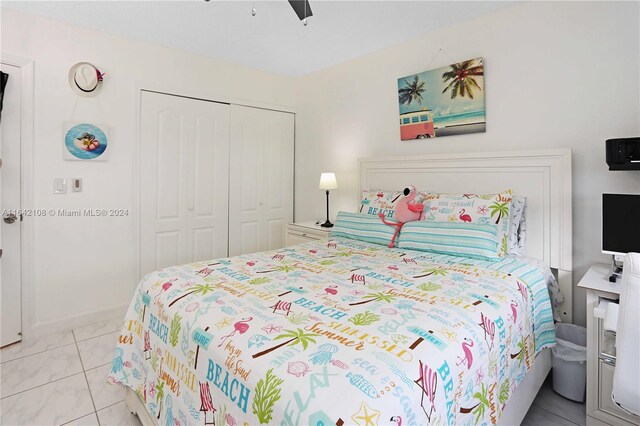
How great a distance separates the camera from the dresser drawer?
5.37ft

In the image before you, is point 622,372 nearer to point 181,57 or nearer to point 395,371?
point 395,371

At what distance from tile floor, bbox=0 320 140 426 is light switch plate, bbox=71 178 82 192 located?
3.91ft

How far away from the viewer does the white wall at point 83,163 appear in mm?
2631

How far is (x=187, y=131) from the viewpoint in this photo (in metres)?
3.39

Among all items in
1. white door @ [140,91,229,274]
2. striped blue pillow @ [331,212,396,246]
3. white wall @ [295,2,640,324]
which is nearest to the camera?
white wall @ [295,2,640,324]

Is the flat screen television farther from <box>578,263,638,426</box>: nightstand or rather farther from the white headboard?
the white headboard

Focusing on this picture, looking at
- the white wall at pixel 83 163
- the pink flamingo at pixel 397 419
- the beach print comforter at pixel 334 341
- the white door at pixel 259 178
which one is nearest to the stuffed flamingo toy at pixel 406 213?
the beach print comforter at pixel 334 341

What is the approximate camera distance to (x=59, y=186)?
8.94 feet

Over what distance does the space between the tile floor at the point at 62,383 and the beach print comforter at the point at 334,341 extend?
1.11 ft

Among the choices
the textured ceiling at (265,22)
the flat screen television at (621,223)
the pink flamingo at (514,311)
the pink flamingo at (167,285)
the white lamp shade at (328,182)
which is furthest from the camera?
the white lamp shade at (328,182)

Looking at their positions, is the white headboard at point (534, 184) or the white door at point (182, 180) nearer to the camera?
the white headboard at point (534, 184)

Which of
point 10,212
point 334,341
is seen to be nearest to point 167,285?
point 334,341

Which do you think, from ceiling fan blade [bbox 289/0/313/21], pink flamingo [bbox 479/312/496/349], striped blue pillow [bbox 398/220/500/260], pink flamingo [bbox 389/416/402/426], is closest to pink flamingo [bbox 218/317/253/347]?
pink flamingo [bbox 389/416/402/426]

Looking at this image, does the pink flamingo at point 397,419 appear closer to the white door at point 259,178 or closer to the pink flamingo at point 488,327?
→ the pink flamingo at point 488,327
